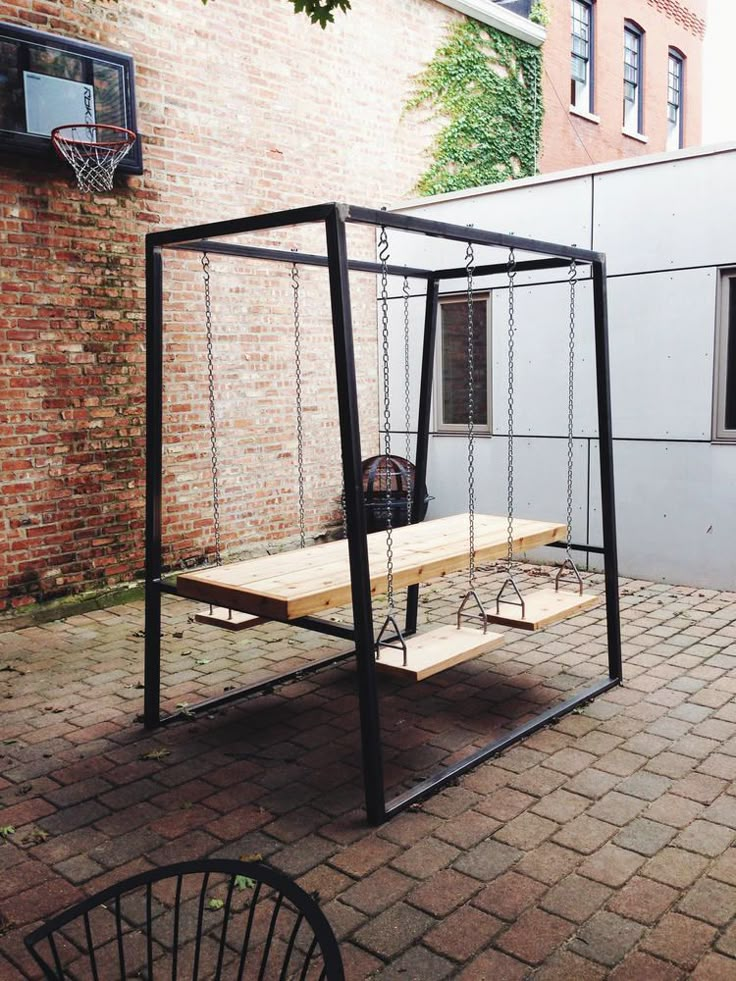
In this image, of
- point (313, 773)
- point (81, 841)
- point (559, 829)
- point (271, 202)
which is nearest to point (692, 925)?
point (559, 829)

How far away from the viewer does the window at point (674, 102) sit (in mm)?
17062

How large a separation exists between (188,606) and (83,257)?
2858 mm

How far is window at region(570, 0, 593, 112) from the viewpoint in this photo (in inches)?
542

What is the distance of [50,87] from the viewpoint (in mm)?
6059

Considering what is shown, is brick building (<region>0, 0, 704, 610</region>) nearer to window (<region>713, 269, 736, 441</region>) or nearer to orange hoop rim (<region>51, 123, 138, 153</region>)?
orange hoop rim (<region>51, 123, 138, 153</region>)

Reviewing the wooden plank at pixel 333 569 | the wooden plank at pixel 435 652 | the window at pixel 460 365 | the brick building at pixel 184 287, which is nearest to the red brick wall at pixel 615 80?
the brick building at pixel 184 287

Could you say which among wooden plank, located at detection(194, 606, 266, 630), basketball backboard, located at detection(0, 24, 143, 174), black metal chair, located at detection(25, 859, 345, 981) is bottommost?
black metal chair, located at detection(25, 859, 345, 981)

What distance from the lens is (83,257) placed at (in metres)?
6.56

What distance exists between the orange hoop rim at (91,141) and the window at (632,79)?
11.7m

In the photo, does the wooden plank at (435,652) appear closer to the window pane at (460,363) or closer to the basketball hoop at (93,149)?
the basketball hoop at (93,149)

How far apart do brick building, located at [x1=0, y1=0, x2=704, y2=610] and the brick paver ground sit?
1.43m

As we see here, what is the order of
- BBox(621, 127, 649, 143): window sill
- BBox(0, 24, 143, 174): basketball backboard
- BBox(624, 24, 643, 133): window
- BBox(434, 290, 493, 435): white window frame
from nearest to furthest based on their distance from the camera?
BBox(0, 24, 143, 174): basketball backboard, BBox(434, 290, 493, 435): white window frame, BBox(621, 127, 649, 143): window sill, BBox(624, 24, 643, 133): window

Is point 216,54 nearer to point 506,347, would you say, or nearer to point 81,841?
point 506,347

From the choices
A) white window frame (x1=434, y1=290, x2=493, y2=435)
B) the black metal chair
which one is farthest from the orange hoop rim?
the black metal chair
